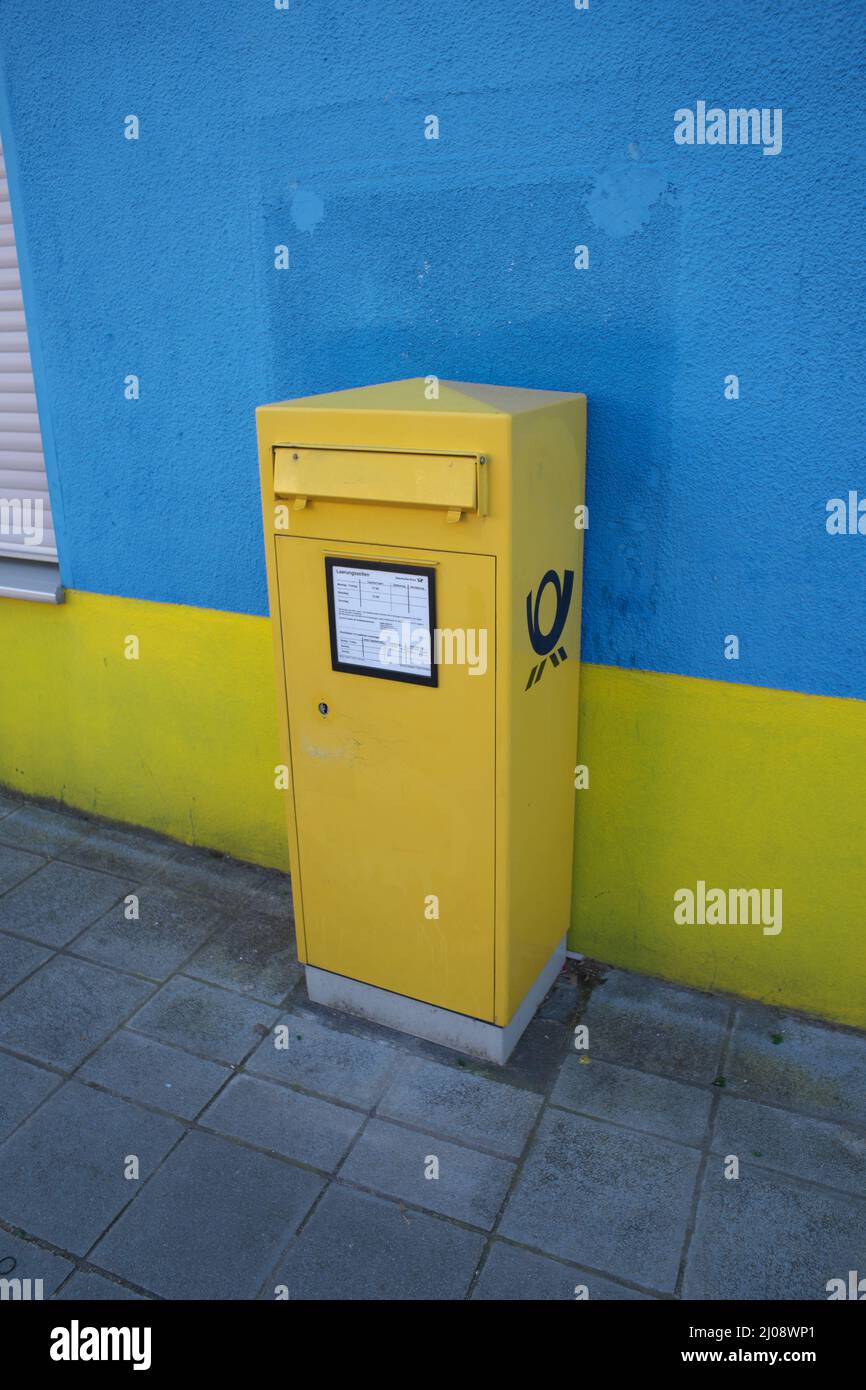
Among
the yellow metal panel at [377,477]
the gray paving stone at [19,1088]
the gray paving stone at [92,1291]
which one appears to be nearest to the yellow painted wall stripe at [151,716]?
the yellow metal panel at [377,477]

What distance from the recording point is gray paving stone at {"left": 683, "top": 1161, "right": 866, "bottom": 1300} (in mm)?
2566

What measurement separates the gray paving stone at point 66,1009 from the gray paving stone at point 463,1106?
3.55ft

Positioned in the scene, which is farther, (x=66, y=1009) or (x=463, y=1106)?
(x=66, y=1009)

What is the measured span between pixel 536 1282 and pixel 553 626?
1807 mm

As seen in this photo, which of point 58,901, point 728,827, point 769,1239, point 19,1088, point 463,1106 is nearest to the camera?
point 769,1239

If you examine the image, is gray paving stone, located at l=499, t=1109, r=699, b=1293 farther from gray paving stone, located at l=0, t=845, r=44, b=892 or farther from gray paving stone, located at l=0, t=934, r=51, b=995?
gray paving stone, located at l=0, t=845, r=44, b=892

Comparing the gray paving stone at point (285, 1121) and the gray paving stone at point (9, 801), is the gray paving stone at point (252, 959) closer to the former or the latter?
the gray paving stone at point (285, 1121)

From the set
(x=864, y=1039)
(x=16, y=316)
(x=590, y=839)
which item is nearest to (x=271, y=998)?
(x=590, y=839)

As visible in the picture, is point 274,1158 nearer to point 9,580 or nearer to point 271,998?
point 271,998

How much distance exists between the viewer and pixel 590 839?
3621 mm

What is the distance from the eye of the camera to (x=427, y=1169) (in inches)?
115

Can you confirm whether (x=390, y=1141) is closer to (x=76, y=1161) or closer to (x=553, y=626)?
(x=76, y=1161)

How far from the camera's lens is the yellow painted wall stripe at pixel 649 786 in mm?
3232

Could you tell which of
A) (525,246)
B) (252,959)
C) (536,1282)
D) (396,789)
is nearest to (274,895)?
(252,959)
